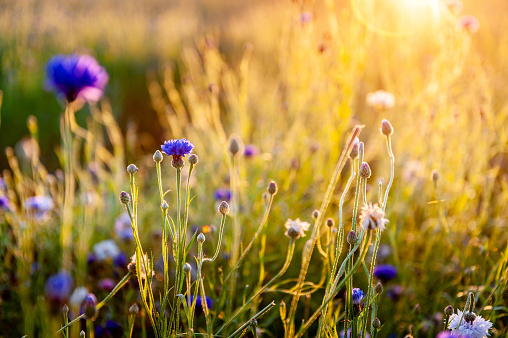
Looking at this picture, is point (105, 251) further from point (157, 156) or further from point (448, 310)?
point (448, 310)

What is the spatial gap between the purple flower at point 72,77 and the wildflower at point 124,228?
54 centimetres

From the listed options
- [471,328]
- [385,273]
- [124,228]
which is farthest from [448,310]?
[124,228]

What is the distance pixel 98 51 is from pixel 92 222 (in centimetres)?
393

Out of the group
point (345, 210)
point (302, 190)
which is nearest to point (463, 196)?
point (345, 210)

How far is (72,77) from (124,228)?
0.69 m


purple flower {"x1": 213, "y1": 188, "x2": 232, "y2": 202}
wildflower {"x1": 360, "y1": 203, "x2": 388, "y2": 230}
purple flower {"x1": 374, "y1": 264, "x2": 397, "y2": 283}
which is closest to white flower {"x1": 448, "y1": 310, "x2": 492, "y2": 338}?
wildflower {"x1": 360, "y1": 203, "x2": 388, "y2": 230}

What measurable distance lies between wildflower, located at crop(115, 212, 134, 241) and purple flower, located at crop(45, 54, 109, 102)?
540 mm

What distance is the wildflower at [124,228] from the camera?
161 cm

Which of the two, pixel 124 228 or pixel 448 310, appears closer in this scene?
pixel 448 310

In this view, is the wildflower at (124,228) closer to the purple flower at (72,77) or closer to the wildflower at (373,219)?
the purple flower at (72,77)

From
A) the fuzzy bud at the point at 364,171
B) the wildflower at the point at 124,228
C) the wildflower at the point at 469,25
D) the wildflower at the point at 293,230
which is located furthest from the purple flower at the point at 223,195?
the wildflower at the point at 469,25

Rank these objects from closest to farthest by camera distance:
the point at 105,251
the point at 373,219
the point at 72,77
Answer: the point at 373,219, the point at 72,77, the point at 105,251

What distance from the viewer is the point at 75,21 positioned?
601 cm

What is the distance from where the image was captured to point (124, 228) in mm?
1702
